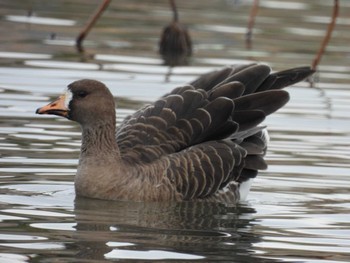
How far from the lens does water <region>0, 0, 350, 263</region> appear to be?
10539 millimetres

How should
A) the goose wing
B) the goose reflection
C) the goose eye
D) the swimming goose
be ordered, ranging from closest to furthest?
the goose reflection
the swimming goose
the goose eye
the goose wing

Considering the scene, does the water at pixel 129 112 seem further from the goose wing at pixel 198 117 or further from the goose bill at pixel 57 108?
the goose bill at pixel 57 108

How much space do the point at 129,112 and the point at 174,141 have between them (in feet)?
14.0

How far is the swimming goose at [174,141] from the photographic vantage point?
1253cm

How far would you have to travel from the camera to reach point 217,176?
12953 mm

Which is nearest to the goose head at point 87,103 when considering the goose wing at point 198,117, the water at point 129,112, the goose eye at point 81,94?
the goose eye at point 81,94

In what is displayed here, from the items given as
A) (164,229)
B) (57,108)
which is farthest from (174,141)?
(164,229)

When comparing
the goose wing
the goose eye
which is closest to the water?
the goose wing

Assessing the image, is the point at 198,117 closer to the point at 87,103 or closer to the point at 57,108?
the point at 87,103

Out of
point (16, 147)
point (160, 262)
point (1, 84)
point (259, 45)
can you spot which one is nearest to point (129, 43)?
point (259, 45)

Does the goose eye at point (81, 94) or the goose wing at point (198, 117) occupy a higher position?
the goose eye at point (81, 94)

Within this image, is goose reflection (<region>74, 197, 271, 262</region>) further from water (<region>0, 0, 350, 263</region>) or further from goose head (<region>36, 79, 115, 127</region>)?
goose head (<region>36, 79, 115, 127</region>)

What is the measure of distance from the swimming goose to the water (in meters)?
0.22

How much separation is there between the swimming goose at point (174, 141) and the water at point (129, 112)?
0.22m
